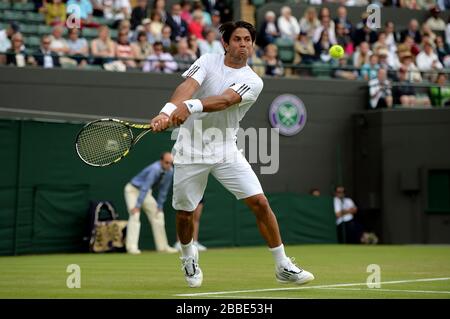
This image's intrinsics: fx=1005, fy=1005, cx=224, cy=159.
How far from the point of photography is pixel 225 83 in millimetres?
9797

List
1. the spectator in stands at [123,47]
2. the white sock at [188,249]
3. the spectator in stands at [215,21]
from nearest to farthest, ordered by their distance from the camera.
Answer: the white sock at [188,249]
the spectator in stands at [123,47]
the spectator in stands at [215,21]

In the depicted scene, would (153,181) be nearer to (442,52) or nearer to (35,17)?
(35,17)

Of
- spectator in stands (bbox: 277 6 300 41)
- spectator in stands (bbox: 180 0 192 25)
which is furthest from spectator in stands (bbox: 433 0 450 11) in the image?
spectator in stands (bbox: 180 0 192 25)

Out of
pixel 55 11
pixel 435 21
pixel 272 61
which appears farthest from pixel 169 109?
pixel 435 21

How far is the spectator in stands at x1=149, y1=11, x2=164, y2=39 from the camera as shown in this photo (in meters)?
22.8

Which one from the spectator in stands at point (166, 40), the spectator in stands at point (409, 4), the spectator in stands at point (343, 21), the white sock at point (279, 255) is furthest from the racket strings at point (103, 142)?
the spectator in stands at point (409, 4)

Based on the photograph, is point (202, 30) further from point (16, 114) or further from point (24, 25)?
point (16, 114)

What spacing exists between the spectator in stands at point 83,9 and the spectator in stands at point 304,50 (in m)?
5.15

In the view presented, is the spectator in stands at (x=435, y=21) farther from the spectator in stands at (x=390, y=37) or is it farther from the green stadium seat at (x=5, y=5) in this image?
the green stadium seat at (x=5, y=5)

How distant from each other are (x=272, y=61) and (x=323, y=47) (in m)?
1.49

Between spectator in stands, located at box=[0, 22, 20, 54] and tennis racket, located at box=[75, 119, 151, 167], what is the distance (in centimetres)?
1106

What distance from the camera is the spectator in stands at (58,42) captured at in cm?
2084

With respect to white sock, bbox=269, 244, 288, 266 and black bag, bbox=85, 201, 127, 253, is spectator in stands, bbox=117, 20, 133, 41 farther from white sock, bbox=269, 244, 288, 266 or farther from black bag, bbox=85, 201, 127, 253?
white sock, bbox=269, 244, 288, 266

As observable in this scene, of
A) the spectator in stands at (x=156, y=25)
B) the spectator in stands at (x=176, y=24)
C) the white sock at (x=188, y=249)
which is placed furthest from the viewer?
the spectator in stands at (x=176, y=24)
